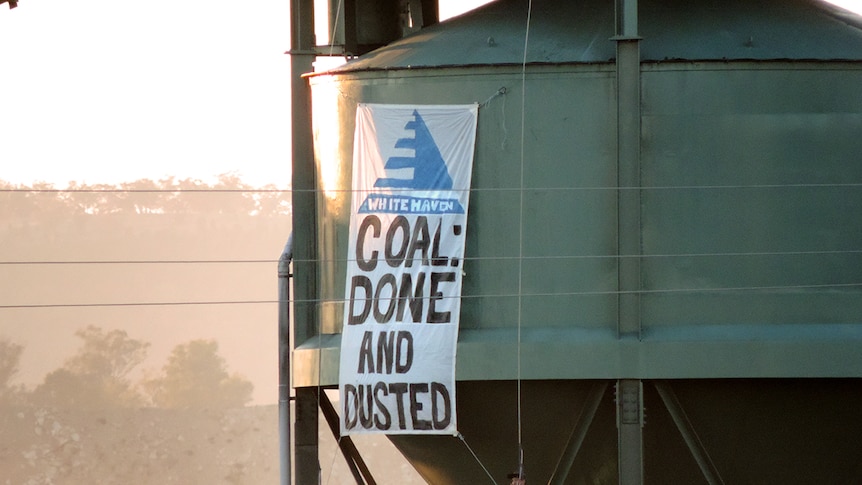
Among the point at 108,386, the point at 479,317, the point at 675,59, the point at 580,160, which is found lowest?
the point at 108,386

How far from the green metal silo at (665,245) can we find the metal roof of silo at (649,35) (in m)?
0.05

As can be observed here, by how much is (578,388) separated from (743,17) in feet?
13.5

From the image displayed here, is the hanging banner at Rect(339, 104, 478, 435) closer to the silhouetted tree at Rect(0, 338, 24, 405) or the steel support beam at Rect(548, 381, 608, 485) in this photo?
the steel support beam at Rect(548, 381, 608, 485)

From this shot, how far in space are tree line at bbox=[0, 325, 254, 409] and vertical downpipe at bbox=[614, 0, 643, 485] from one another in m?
53.9

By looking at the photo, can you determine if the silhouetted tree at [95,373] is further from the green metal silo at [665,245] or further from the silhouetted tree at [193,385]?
the green metal silo at [665,245]

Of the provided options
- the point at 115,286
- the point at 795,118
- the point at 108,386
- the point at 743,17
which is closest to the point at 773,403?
the point at 795,118

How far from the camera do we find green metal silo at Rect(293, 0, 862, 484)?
568 inches

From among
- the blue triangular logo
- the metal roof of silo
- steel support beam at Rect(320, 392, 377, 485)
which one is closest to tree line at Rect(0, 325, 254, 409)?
steel support beam at Rect(320, 392, 377, 485)

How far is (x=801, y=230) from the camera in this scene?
14633mm

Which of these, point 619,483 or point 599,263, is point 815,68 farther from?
point 619,483

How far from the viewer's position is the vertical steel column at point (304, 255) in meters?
15.8

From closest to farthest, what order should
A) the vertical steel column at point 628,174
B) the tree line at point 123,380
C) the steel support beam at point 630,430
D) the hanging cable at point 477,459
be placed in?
the steel support beam at point 630,430 → the vertical steel column at point 628,174 → the hanging cable at point 477,459 → the tree line at point 123,380

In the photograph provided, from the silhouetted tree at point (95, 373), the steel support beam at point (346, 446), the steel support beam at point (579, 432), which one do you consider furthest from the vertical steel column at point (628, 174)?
the silhouetted tree at point (95, 373)

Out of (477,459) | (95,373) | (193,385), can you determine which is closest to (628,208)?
(477,459)
